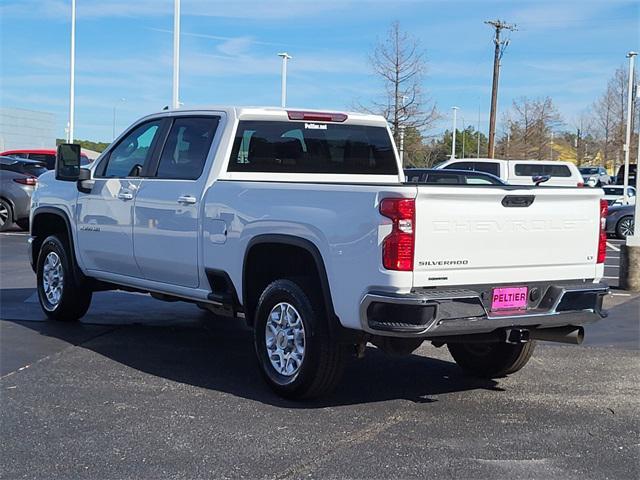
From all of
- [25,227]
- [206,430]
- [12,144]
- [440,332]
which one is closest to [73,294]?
[206,430]

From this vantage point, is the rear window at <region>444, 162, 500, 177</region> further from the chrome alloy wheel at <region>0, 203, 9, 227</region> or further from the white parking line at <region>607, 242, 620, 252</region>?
the chrome alloy wheel at <region>0, 203, 9, 227</region>

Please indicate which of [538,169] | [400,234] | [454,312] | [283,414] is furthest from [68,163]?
[538,169]

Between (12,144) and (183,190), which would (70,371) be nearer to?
(183,190)

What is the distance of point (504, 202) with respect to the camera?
5.09 metres

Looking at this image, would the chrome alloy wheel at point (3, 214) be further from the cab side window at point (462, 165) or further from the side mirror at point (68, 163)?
the cab side window at point (462, 165)

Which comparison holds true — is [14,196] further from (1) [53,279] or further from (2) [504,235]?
(2) [504,235]

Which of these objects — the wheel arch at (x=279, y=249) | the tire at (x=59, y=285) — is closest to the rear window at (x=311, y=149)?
the wheel arch at (x=279, y=249)

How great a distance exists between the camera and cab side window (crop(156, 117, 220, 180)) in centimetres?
659

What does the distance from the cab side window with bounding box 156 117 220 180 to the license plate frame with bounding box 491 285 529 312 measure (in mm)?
2602

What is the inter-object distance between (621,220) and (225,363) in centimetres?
→ 1715

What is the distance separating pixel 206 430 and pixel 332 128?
3.17 metres

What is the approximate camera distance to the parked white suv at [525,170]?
74.8 ft

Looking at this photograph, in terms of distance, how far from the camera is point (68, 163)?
7.67 m

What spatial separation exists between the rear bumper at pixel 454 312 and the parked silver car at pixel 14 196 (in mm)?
13839
